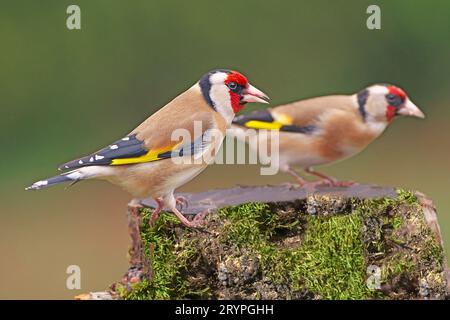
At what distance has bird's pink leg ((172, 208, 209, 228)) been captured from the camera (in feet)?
12.6

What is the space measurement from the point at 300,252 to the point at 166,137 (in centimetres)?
83

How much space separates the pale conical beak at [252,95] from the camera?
12.3 feet

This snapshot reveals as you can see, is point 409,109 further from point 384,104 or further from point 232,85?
point 232,85

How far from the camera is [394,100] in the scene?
478 cm

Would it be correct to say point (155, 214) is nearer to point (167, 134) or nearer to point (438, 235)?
point (167, 134)

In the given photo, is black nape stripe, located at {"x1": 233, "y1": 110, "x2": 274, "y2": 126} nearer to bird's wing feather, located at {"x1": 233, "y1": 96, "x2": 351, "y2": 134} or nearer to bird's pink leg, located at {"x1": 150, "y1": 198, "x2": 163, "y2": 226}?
bird's wing feather, located at {"x1": 233, "y1": 96, "x2": 351, "y2": 134}

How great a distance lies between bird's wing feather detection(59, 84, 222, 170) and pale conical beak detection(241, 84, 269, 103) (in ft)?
0.55

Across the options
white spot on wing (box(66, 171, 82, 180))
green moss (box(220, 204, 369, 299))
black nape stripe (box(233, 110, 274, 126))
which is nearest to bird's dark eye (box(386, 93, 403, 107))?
black nape stripe (box(233, 110, 274, 126))

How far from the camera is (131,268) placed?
13.5 feet

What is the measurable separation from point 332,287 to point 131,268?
38.5 inches

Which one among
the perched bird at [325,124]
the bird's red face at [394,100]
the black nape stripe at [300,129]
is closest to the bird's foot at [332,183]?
the perched bird at [325,124]

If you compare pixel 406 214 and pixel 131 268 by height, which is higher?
pixel 406 214

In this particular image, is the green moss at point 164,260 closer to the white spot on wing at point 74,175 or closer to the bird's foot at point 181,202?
the bird's foot at point 181,202
